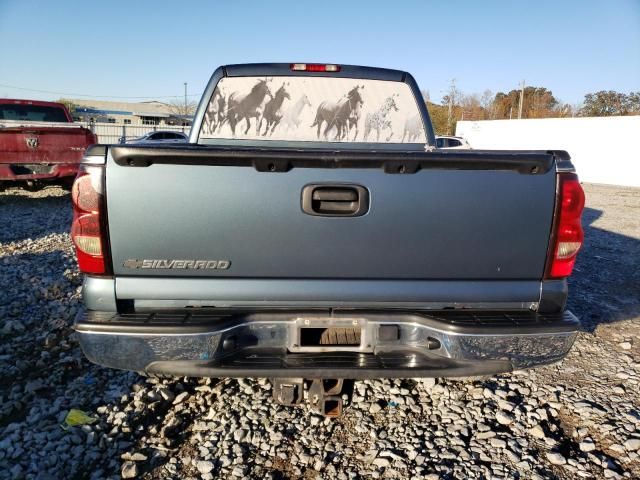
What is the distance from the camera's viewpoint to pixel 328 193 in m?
2.09

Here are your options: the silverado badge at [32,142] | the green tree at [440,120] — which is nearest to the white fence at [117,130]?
the silverado badge at [32,142]

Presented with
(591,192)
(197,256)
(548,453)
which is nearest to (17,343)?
(197,256)

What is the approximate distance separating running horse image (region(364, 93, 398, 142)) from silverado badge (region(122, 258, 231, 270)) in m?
2.25

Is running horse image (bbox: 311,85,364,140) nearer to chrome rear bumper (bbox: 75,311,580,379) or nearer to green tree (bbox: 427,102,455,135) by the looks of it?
chrome rear bumper (bbox: 75,311,580,379)

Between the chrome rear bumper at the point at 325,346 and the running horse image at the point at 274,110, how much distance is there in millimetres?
2078

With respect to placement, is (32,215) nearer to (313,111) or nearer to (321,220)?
(313,111)

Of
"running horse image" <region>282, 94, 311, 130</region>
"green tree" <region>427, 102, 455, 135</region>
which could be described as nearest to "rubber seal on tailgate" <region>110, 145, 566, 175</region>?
"running horse image" <region>282, 94, 311, 130</region>

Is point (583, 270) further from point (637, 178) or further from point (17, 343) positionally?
point (637, 178)

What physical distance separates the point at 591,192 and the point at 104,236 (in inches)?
785

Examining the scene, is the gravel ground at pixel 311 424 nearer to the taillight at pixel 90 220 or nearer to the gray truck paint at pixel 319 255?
the gray truck paint at pixel 319 255

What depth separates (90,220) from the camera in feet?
6.69

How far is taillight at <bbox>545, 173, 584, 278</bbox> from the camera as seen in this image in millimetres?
2166

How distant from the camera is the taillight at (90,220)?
2.02m

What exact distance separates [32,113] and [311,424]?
1126cm
